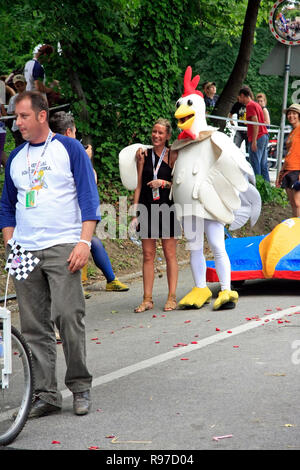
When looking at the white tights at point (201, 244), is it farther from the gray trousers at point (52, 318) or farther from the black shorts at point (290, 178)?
A: the black shorts at point (290, 178)

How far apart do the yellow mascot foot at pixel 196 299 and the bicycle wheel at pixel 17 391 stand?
3.97 metres

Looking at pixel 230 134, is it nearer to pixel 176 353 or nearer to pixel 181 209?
pixel 181 209

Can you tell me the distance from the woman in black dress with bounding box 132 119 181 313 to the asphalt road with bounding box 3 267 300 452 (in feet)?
1.60

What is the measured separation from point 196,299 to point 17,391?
412 cm

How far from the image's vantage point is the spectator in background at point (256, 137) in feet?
55.6

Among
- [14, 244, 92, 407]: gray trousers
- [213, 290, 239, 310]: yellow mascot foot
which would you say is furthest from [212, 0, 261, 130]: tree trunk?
[14, 244, 92, 407]: gray trousers

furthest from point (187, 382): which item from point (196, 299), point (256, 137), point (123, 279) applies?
point (256, 137)

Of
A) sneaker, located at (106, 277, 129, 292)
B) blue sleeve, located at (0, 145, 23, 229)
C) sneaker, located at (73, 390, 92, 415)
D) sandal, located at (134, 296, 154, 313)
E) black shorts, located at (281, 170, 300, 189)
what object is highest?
blue sleeve, located at (0, 145, 23, 229)

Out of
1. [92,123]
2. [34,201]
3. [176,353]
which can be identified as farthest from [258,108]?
[34,201]

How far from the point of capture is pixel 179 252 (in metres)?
13.4

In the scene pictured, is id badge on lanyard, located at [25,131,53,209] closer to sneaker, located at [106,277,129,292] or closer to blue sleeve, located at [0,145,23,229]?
blue sleeve, located at [0,145,23,229]

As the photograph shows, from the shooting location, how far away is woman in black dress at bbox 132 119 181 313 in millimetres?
9359

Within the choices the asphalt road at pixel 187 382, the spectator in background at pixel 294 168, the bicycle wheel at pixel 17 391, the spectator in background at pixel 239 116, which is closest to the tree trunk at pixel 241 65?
the spectator in background at pixel 239 116

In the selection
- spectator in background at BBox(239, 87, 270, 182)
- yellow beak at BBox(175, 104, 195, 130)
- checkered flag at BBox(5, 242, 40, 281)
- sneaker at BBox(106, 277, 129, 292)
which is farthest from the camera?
spectator in background at BBox(239, 87, 270, 182)
